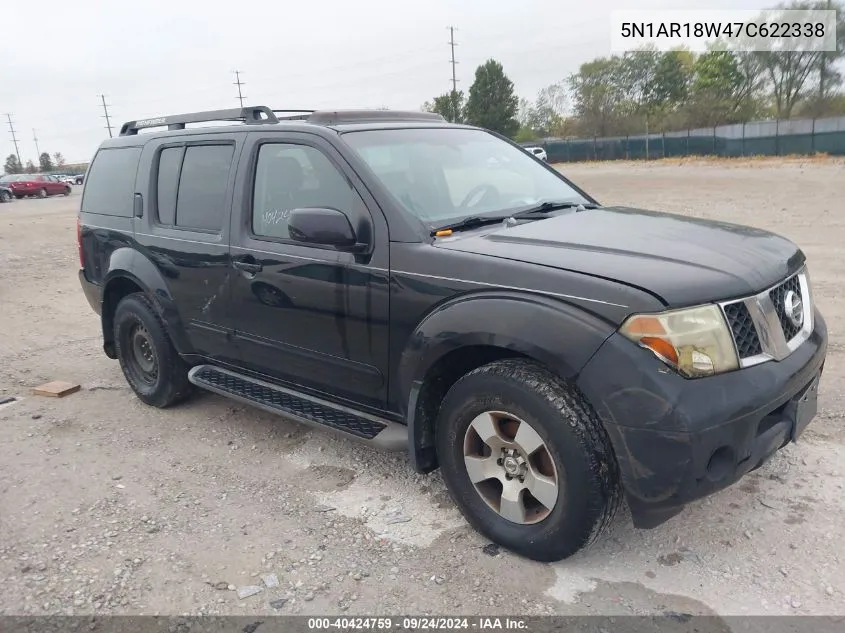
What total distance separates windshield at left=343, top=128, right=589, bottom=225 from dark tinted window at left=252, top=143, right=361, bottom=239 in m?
0.19

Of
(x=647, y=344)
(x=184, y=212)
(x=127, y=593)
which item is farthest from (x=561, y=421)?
(x=184, y=212)

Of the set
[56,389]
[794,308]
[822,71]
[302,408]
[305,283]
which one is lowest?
[56,389]

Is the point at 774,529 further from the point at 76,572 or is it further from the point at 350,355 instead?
the point at 76,572

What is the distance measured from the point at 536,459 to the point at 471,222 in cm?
121

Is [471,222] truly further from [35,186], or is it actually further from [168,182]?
[35,186]

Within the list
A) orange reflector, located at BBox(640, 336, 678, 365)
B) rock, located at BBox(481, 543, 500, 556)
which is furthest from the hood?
rock, located at BBox(481, 543, 500, 556)

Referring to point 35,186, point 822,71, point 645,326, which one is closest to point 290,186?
point 645,326

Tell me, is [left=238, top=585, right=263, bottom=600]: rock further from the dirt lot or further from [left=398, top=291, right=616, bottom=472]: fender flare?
[left=398, top=291, right=616, bottom=472]: fender flare

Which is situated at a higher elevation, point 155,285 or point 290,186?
point 290,186

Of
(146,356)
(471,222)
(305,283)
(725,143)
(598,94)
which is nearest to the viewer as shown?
(471,222)

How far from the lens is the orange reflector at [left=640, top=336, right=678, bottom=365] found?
7.94 ft

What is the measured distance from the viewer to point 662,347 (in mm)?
2424

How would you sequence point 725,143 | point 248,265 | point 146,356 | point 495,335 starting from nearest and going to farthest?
point 495,335 → point 248,265 → point 146,356 → point 725,143

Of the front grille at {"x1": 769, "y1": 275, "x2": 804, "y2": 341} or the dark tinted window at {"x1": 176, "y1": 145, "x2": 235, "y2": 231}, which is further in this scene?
the dark tinted window at {"x1": 176, "y1": 145, "x2": 235, "y2": 231}
